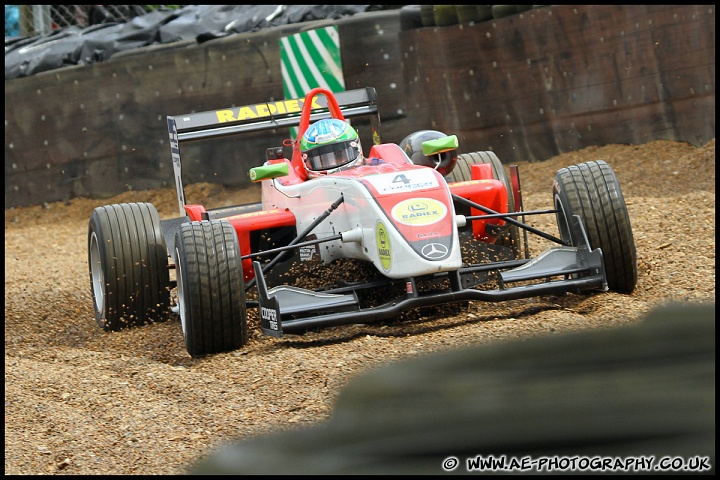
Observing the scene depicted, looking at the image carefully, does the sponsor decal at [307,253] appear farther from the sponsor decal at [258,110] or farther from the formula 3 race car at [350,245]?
the sponsor decal at [258,110]

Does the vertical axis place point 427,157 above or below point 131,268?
above

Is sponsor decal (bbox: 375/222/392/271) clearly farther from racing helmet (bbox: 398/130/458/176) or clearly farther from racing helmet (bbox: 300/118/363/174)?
racing helmet (bbox: 398/130/458/176)

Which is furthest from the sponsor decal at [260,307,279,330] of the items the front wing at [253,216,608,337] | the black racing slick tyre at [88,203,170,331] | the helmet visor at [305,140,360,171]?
the helmet visor at [305,140,360,171]

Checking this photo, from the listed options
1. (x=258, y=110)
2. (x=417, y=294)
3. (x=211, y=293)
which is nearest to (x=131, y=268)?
(x=211, y=293)

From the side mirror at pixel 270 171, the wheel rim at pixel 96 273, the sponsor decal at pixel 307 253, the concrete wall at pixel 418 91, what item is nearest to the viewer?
the side mirror at pixel 270 171

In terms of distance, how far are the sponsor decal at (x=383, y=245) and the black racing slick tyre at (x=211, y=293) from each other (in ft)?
2.51

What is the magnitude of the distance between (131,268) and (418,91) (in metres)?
5.48

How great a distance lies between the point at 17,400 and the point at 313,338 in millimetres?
1607

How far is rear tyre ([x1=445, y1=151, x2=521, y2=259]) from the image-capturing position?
6.81 metres

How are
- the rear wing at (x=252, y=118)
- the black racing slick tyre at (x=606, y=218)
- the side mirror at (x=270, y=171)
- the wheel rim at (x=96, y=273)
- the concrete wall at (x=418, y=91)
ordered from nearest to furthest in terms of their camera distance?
1. the black racing slick tyre at (x=606, y=218)
2. the side mirror at (x=270, y=171)
3. the wheel rim at (x=96, y=273)
4. the rear wing at (x=252, y=118)
5. the concrete wall at (x=418, y=91)

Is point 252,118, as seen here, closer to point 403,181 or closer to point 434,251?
point 403,181

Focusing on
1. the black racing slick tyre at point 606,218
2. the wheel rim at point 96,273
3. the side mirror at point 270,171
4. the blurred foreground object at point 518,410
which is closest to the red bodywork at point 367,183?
the side mirror at point 270,171

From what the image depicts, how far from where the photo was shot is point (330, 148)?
6.64m

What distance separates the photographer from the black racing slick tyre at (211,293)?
17.9ft
